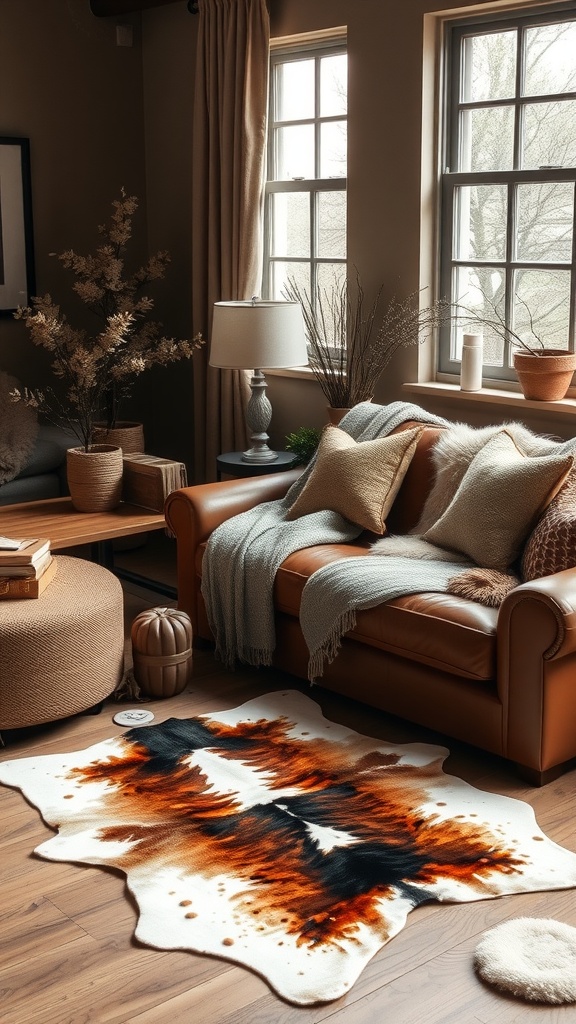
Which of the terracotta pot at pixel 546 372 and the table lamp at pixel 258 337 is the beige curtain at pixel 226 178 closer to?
the table lamp at pixel 258 337

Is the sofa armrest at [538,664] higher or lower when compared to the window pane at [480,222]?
lower

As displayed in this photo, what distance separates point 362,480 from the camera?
401cm

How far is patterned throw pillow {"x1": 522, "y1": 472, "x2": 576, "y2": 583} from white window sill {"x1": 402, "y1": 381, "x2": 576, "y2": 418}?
0.67 meters

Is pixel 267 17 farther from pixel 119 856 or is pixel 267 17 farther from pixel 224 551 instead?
pixel 119 856

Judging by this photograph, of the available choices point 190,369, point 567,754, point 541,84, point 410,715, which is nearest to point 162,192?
point 190,369

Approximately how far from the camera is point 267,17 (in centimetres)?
493

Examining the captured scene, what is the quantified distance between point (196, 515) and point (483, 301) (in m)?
1.47

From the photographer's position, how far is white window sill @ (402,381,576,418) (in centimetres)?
409

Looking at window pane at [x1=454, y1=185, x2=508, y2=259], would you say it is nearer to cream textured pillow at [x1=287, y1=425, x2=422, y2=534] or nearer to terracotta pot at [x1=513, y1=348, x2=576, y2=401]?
terracotta pot at [x1=513, y1=348, x2=576, y2=401]

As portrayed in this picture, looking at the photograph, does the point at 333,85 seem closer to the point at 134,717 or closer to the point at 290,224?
the point at 290,224

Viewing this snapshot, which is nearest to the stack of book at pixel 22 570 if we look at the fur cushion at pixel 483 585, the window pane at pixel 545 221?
Result: the fur cushion at pixel 483 585

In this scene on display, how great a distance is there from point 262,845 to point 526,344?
2.42 m

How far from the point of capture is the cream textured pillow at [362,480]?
399 cm

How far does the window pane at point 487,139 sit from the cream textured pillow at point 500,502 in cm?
134
